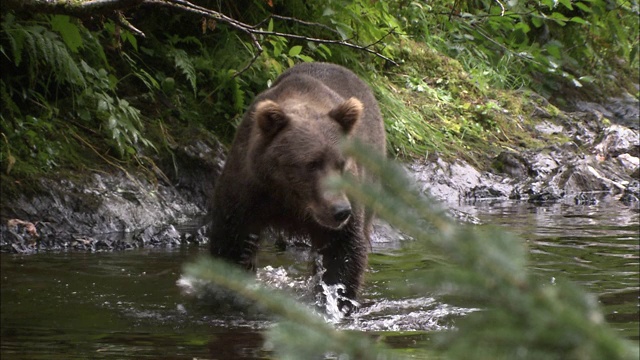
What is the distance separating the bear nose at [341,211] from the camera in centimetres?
534

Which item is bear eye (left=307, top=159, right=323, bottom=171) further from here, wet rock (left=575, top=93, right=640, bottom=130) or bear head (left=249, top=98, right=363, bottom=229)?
wet rock (left=575, top=93, right=640, bottom=130)

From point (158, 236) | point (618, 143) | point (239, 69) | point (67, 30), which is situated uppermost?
point (67, 30)

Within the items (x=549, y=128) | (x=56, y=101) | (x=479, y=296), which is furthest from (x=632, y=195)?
(x=479, y=296)

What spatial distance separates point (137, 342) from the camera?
4773mm

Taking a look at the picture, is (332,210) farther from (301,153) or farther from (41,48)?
(41,48)

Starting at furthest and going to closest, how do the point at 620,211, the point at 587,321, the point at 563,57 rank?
the point at 563,57 → the point at 620,211 → the point at 587,321

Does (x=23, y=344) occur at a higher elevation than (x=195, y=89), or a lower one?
lower

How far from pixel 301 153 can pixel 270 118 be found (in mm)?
299

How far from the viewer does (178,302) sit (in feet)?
19.6

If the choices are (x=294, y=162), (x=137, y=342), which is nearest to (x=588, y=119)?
(x=294, y=162)

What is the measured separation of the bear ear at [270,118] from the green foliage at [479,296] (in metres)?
4.23

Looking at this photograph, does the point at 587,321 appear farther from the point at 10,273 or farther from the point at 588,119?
the point at 588,119

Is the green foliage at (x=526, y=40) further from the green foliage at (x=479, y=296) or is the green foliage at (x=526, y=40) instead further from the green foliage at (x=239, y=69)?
the green foliage at (x=479, y=296)

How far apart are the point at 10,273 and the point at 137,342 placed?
6.80ft
